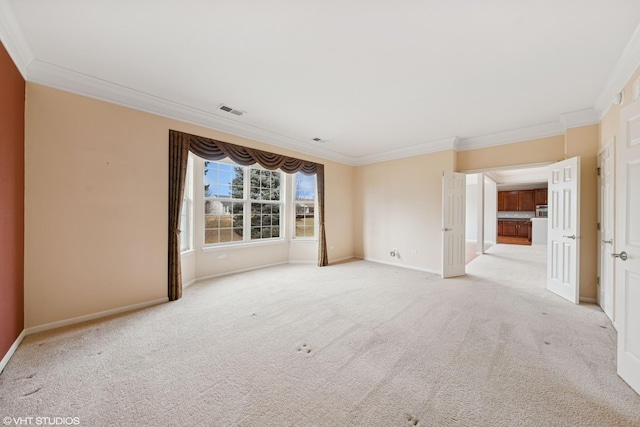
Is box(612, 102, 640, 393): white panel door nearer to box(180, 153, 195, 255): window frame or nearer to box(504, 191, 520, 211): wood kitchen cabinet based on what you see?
box(180, 153, 195, 255): window frame

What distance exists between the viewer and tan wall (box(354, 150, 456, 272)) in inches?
196

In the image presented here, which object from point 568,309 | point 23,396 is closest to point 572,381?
point 568,309

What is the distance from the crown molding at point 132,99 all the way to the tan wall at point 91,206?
0.09m

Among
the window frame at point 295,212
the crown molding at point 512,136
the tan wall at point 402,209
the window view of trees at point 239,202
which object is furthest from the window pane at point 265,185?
the crown molding at point 512,136

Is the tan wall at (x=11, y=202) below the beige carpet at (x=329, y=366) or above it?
above

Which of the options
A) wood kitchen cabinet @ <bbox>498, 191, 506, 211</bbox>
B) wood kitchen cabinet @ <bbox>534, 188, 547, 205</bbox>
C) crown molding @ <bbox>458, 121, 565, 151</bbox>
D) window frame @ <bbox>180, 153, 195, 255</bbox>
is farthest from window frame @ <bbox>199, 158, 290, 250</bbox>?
wood kitchen cabinet @ <bbox>534, 188, 547, 205</bbox>

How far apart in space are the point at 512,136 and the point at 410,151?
1756 mm

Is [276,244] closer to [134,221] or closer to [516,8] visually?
[134,221]

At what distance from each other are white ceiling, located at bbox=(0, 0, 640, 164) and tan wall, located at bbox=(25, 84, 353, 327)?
0.33 meters

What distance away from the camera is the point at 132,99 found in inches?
119

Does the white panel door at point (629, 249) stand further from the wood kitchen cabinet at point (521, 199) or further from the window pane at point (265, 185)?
the wood kitchen cabinet at point (521, 199)

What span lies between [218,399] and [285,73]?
2.93m

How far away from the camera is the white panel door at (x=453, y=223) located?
4629 millimetres

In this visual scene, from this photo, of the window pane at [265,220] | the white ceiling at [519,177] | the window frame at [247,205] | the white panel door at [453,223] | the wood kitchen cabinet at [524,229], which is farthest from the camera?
the wood kitchen cabinet at [524,229]
